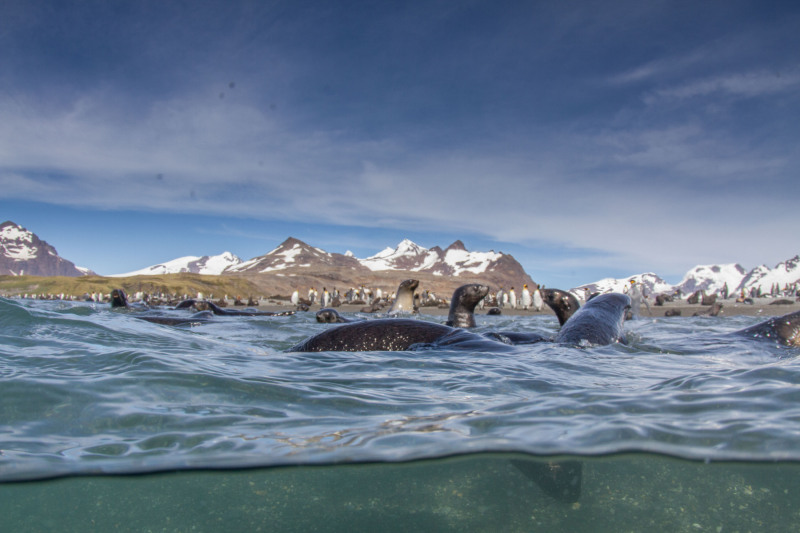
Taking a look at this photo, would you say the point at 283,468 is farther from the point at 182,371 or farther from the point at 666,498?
the point at 182,371

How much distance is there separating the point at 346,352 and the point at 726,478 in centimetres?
390

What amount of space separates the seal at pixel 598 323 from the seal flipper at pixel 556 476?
3.94 m

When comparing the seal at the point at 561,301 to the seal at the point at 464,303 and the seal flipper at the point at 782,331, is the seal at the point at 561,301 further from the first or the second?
the seal flipper at the point at 782,331

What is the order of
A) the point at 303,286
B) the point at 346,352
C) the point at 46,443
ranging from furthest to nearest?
the point at 303,286
the point at 346,352
the point at 46,443

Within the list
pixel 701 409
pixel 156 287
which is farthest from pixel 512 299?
pixel 156 287

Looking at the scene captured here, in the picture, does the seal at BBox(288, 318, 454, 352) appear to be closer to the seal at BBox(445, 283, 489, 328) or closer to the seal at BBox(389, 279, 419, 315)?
the seal at BBox(445, 283, 489, 328)

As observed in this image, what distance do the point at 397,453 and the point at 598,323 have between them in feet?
16.1

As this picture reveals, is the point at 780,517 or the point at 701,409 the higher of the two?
the point at 701,409

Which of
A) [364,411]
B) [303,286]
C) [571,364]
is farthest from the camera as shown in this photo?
[303,286]

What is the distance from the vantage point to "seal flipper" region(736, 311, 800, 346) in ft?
19.4

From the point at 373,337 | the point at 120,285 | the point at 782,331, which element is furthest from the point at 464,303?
→ the point at 120,285

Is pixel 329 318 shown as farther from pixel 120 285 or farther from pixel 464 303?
pixel 120 285

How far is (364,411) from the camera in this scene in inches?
123

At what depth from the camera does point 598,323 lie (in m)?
6.64
